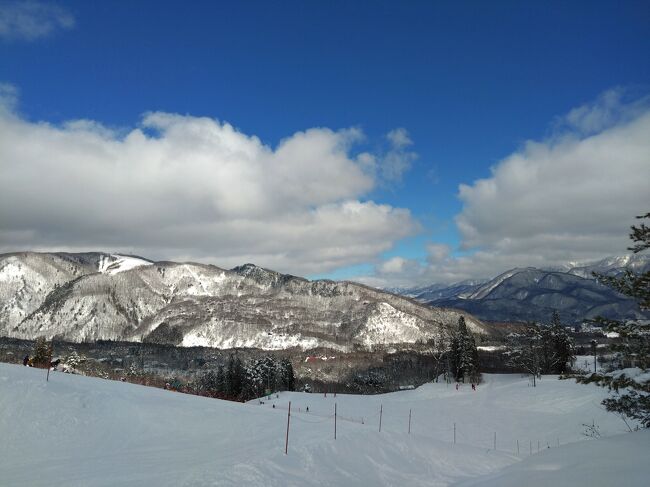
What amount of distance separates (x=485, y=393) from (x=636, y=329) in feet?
193

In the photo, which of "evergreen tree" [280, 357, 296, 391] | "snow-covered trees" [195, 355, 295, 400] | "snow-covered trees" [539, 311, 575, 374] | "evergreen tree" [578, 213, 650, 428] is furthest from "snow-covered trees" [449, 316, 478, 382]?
"evergreen tree" [578, 213, 650, 428]

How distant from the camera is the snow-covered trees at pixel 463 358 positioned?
268 ft

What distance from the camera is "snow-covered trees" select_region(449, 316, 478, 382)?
81.6 m

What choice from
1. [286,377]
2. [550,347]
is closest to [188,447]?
[286,377]

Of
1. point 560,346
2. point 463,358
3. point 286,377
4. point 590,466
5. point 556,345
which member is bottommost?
point 286,377

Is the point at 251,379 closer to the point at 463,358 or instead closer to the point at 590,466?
the point at 463,358

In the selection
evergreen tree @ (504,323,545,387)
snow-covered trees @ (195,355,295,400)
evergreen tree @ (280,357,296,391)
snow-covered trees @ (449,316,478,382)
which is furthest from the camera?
evergreen tree @ (280,357,296,391)

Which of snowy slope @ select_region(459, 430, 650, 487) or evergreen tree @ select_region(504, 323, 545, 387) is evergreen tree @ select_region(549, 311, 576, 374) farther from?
snowy slope @ select_region(459, 430, 650, 487)

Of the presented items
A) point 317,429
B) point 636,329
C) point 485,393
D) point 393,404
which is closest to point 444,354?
point 485,393

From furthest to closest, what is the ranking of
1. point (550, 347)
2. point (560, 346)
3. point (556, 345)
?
point (550, 347) < point (556, 345) < point (560, 346)

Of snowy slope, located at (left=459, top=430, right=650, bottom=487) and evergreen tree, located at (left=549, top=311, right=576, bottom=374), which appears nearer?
snowy slope, located at (left=459, top=430, right=650, bottom=487)

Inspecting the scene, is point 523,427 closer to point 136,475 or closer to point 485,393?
point 485,393

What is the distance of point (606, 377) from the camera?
11547mm

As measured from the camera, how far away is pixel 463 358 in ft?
269
